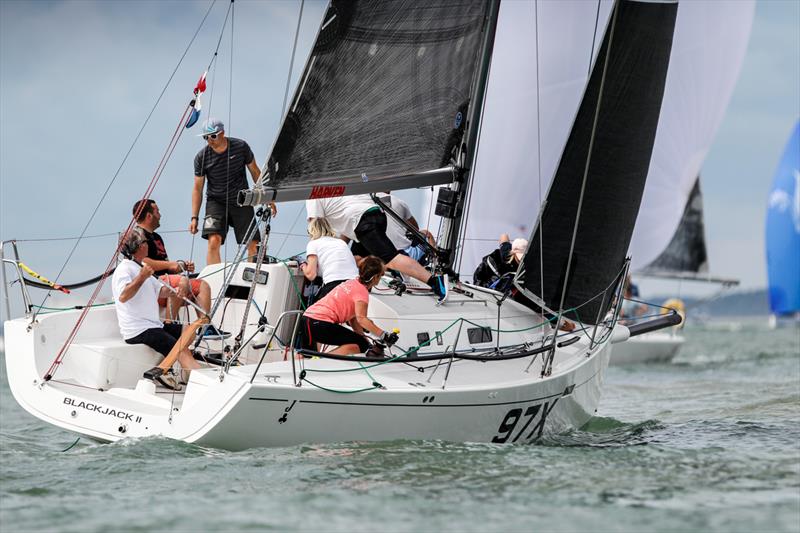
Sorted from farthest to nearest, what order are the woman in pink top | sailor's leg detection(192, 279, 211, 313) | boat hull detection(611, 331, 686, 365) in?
boat hull detection(611, 331, 686, 365) < sailor's leg detection(192, 279, 211, 313) < the woman in pink top

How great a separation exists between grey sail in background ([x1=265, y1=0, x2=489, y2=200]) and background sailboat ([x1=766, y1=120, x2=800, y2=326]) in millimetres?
26657

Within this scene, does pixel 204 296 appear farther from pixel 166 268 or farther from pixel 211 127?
pixel 211 127

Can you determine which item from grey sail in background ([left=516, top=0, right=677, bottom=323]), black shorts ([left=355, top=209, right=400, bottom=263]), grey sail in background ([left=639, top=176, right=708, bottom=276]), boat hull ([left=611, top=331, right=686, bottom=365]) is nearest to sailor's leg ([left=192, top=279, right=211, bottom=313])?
black shorts ([left=355, top=209, right=400, bottom=263])

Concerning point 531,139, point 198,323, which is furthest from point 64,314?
point 531,139

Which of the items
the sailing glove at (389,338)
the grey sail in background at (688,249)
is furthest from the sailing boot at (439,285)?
the grey sail in background at (688,249)

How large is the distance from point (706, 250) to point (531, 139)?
12367mm

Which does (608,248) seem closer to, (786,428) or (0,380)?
(786,428)

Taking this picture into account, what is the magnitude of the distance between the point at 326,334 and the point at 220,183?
218 cm

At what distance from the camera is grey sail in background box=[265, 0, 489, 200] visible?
659 centimetres

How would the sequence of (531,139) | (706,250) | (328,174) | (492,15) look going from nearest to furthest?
(328,174)
(492,15)
(531,139)
(706,250)

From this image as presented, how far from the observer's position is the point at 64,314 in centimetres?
704

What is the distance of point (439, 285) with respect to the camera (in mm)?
7191

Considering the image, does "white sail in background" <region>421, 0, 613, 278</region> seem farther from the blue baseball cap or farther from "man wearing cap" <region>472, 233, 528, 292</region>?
the blue baseball cap

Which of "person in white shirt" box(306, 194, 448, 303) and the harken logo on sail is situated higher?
the harken logo on sail
